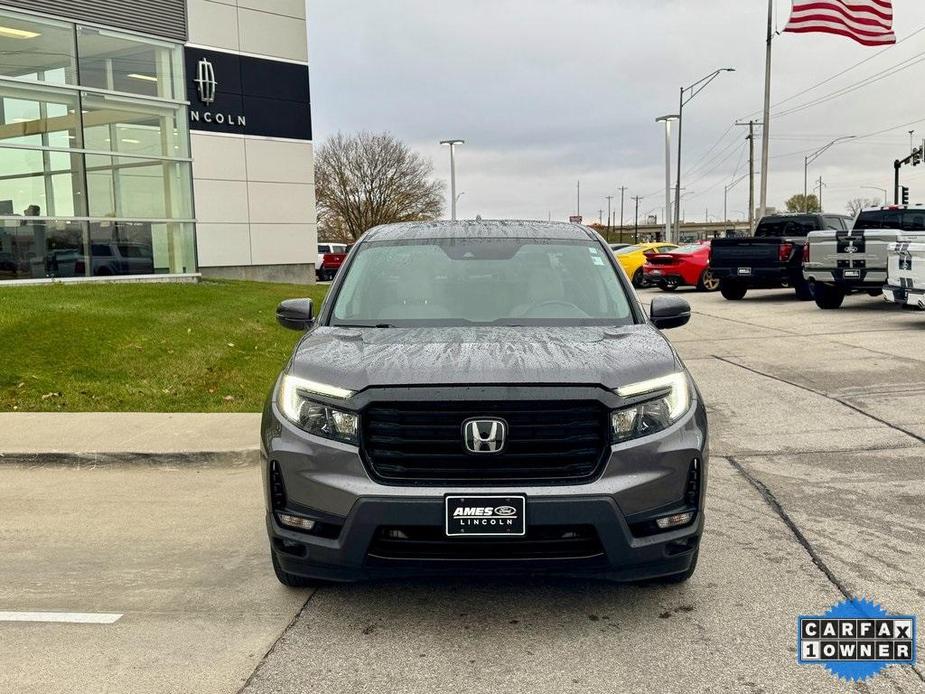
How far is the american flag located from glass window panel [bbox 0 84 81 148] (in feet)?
63.3

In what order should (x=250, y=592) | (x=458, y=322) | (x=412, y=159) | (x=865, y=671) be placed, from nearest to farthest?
(x=865, y=671)
(x=250, y=592)
(x=458, y=322)
(x=412, y=159)

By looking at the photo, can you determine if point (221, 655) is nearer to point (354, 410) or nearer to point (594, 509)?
point (354, 410)

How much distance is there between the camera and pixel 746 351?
482 inches

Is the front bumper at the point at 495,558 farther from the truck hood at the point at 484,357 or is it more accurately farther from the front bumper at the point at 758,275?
the front bumper at the point at 758,275

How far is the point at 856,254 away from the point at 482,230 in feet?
45.0

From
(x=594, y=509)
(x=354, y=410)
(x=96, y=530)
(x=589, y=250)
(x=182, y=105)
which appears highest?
(x=182, y=105)

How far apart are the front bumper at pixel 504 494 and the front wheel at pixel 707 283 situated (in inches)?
889

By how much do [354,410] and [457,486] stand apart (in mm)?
522

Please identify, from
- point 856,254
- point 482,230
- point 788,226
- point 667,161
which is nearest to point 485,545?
point 482,230

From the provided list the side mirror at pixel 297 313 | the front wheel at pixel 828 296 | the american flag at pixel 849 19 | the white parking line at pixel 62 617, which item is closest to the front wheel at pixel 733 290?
the front wheel at pixel 828 296

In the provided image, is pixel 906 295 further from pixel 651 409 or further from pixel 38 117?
pixel 38 117

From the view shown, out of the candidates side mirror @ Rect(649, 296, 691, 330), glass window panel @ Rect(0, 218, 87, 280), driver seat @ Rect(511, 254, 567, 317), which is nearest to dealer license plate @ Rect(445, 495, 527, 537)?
driver seat @ Rect(511, 254, 567, 317)

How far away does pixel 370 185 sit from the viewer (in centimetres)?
6419

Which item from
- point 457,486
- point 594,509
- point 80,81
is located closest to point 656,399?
Result: point 594,509
